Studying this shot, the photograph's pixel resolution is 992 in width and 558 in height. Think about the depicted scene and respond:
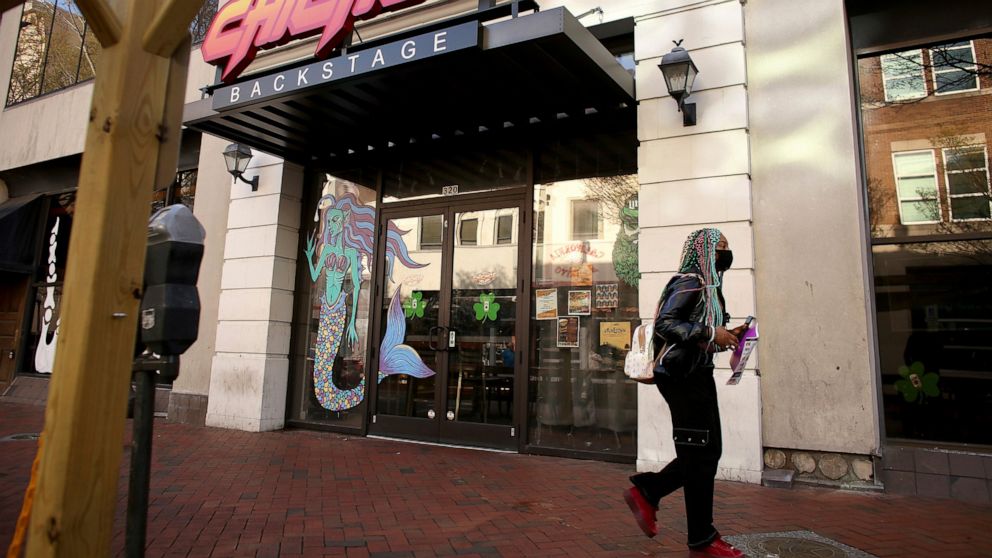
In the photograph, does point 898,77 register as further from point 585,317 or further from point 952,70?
point 585,317

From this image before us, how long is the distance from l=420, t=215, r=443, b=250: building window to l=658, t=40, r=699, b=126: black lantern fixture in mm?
3244

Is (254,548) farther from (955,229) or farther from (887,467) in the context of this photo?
(955,229)

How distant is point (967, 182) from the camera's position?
530 cm

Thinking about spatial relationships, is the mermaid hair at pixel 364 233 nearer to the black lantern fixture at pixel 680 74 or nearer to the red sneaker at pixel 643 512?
the black lantern fixture at pixel 680 74

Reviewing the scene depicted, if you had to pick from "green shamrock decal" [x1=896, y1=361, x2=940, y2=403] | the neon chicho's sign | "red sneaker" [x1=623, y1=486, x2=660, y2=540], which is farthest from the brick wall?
the neon chicho's sign

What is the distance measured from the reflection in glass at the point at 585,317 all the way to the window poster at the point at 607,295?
0.03ft

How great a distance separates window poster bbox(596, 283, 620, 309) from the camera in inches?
255

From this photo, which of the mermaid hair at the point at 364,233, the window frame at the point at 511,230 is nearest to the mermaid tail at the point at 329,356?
the mermaid hair at the point at 364,233

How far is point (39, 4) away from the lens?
45.0 feet

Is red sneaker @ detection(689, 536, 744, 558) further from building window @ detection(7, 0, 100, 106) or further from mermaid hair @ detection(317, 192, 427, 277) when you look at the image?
building window @ detection(7, 0, 100, 106)

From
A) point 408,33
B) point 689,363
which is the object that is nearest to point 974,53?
point 689,363

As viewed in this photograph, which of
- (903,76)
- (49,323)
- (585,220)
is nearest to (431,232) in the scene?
(585,220)

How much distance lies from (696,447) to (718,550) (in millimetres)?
556

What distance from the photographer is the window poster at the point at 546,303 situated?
674cm
